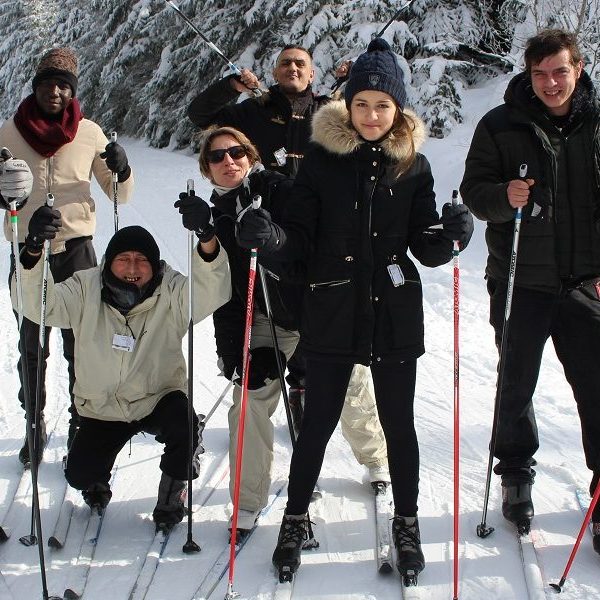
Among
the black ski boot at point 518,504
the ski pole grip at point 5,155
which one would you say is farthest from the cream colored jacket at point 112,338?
the black ski boot at point 518,504

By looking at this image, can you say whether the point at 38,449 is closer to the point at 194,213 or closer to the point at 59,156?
the point at 59,156

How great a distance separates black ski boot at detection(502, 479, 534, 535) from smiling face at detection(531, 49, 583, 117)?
1720 mm

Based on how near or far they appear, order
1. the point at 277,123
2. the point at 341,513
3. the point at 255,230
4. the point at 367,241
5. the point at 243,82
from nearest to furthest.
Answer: the point at 255,230
the point at 367,241
the point at 341,513
the point at 277,123
the point at 243,82

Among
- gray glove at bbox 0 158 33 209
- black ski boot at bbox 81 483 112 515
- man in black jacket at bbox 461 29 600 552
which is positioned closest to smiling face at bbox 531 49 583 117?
man in black jacket at bbox 461 29 600 552

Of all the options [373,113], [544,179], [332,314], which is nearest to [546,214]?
[544,179]

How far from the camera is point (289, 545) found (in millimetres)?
3057

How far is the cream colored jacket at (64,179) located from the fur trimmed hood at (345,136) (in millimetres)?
1659

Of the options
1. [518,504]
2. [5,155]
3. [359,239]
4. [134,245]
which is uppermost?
[5,155]

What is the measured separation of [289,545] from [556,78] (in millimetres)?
2236

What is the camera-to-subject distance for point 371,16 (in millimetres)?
13148

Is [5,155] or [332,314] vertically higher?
[5,155]

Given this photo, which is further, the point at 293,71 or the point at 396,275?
the point at 293,71

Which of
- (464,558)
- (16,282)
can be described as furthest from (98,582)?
(464,558)

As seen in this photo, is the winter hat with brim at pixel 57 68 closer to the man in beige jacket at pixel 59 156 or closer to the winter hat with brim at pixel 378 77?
the man in beige jacket at pixel 59 156
